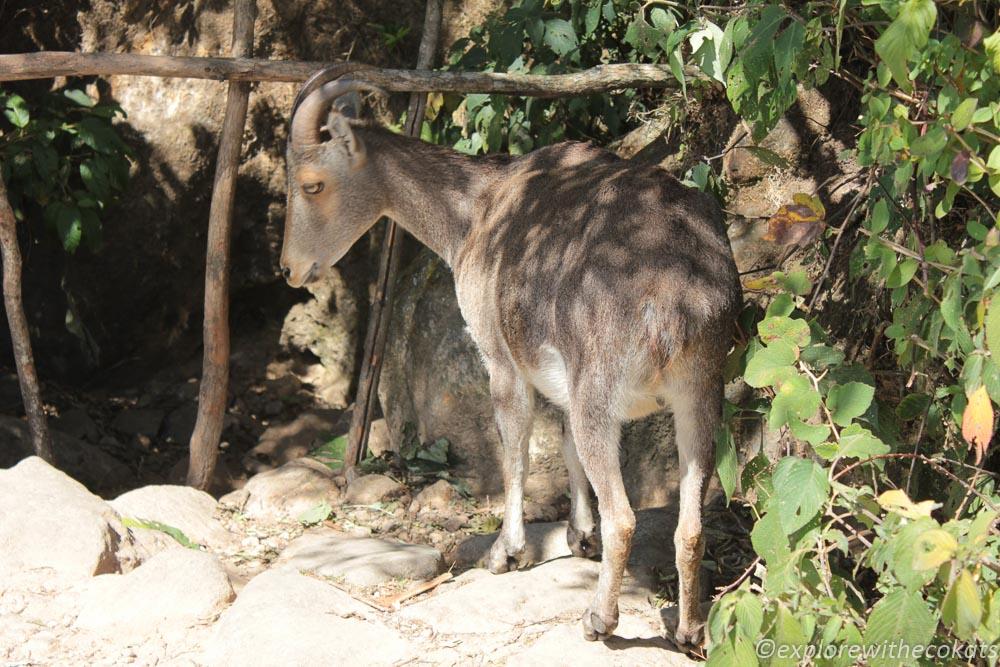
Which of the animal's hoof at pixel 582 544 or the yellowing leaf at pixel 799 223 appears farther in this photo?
the animal's hoof at pixel 582 544

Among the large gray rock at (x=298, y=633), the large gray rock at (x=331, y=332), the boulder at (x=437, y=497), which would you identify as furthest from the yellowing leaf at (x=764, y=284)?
the large gray rock at (x=331, y=332)

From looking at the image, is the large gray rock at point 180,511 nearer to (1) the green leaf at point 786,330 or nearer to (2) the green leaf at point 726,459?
(2) the green leaf at point 726,459

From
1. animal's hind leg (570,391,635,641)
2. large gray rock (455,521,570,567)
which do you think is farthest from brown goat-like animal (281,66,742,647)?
large gray rock (455,521,570,567)

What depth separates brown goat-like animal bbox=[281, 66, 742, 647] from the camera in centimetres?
454

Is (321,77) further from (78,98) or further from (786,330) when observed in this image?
(786,330)

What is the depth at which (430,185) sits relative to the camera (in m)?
6.17

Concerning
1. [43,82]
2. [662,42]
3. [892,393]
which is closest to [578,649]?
[892,393]

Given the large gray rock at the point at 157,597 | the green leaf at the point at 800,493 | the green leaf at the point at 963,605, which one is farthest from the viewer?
the large gray rock at the point at 157,597

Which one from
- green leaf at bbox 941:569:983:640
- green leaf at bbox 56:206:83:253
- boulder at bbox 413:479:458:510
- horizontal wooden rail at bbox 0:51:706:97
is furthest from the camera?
green leaf at bbox 56:206:83:253

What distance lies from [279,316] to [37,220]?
2295mm

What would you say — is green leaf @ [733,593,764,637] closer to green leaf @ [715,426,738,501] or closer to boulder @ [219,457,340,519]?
green leaf @ [715,426,738,501]

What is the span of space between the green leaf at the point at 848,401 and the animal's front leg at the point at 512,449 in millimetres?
2073

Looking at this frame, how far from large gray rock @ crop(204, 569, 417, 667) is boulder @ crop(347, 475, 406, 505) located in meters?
2.06

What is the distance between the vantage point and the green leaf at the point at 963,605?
300 centimetres
